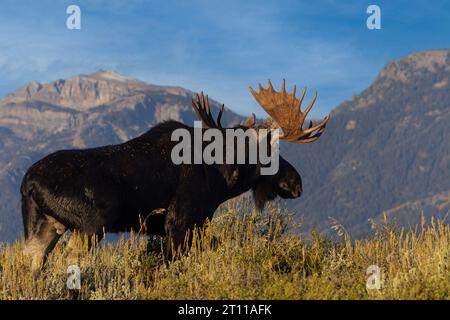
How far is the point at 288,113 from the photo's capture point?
39.5 ft

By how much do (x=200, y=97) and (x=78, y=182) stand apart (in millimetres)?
3827

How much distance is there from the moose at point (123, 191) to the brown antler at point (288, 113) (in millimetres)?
344

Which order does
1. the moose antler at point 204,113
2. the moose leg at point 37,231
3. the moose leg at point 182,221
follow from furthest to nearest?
1. the moose antler at point 204,113
2. the moose leg at point 182,221
3. the moose leg at point 37,231

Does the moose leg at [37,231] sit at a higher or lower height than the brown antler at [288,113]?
lower

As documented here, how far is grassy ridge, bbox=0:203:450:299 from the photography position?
24.4ft

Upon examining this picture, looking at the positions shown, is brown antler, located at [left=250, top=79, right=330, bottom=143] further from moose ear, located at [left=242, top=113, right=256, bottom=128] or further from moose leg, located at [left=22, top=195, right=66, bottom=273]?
moose leg, located at [left=22, top=195, right=66, bottom=273]

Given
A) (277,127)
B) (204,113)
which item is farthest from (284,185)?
(204,113)

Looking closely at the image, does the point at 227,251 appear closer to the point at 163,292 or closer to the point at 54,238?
the point at 163,292

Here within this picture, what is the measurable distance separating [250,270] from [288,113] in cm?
405

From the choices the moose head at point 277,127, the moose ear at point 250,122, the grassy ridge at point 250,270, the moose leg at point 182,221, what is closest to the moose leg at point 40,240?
the grassy ridge at point 250,270

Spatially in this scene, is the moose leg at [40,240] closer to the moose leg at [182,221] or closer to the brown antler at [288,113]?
the moose leg at [182,221]

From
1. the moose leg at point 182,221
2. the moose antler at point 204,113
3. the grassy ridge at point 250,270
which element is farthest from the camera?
the moose antler at point 204,113

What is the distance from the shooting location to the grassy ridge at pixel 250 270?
24.4ft
